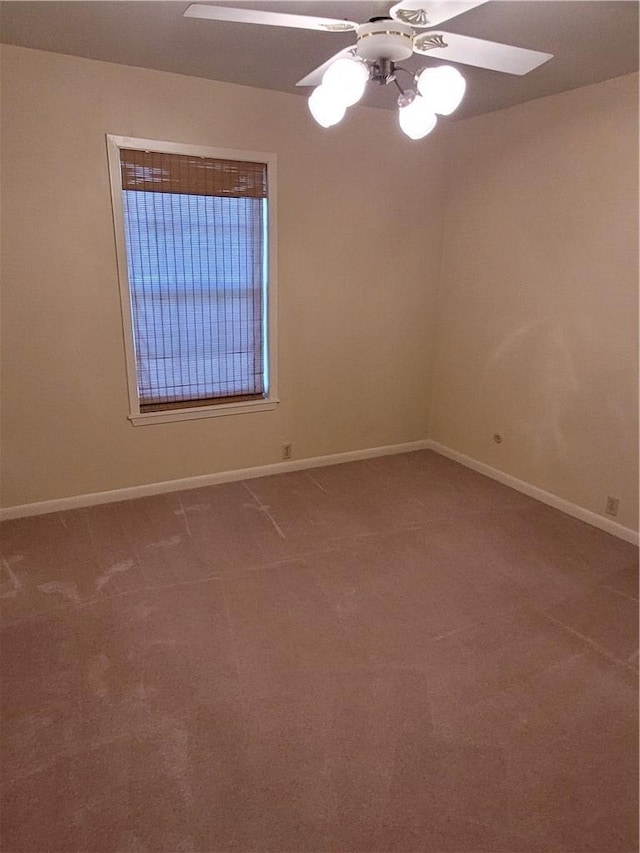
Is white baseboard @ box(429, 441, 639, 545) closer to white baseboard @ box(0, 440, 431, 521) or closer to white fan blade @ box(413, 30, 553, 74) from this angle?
white baseboard @ box(0, 440, 431, 521)

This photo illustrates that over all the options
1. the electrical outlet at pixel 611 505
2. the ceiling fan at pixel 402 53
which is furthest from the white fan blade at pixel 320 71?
the electrical outlet at pixel 611 505

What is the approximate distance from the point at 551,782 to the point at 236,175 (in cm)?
337

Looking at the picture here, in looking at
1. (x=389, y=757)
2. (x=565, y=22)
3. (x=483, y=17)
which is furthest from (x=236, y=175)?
(x=389, y=757)

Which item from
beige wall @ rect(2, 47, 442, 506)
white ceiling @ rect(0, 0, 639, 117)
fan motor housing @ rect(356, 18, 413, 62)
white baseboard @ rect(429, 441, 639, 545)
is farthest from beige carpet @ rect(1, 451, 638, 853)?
→ white ceiling @ rect(0, 0, 639, 117)

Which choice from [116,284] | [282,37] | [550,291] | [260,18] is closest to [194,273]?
[116,284]

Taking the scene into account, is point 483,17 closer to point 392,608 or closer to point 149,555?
point 392,608

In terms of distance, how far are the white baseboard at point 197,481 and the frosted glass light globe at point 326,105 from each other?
8.17 ft

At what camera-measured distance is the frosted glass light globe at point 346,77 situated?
5.47ft

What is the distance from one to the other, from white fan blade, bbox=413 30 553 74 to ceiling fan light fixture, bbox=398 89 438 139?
0.14 metres

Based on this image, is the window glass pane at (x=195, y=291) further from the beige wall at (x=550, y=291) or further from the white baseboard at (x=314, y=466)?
the beige wall at (x=550, y=291)

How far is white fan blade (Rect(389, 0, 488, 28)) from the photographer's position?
1.48 m

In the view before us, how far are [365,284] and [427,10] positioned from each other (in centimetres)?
237

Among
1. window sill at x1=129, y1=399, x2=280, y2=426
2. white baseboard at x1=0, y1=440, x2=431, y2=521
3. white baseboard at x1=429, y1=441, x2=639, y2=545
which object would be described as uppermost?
window sill at x1=129, y1=399, x2=280, y2=426

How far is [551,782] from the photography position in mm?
1677
